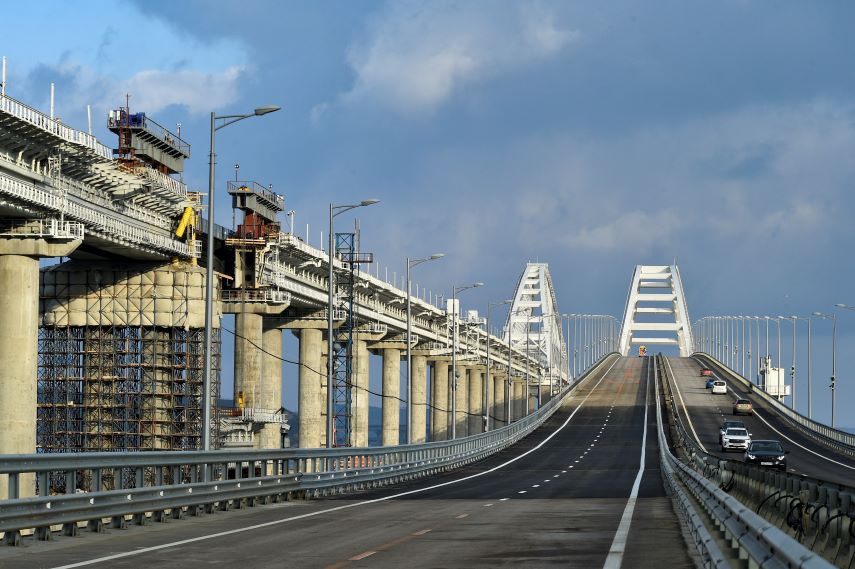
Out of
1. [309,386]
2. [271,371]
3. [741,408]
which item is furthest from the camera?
[741,408]

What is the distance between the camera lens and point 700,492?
26.8m

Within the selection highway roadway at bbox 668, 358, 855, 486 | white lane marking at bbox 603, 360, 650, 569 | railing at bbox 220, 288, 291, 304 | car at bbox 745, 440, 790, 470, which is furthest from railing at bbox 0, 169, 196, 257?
highway roadway at bbox 668, 358, 855, 486

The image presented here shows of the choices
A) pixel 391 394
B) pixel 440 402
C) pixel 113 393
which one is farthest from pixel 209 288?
pixel 440 402

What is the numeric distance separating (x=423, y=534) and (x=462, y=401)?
143 meters

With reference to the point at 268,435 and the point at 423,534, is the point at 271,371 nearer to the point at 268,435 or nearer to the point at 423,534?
the point at 268,435

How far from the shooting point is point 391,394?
401 ft

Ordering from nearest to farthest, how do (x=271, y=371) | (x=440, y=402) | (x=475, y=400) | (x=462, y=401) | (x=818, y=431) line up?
(x=271, y=371) → (x=818, y=431) → (x=440, y=402) → (x=462, y=401) → (x=475, y=400)

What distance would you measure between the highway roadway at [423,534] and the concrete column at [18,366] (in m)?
18.7

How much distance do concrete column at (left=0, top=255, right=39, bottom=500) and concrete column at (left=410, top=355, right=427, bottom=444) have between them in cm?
7479

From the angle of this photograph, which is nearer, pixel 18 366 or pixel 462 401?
pixel 18 366

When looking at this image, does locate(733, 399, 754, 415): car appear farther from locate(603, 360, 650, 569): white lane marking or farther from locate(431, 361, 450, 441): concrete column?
locate(603, 360, 650, 569): white lane marking

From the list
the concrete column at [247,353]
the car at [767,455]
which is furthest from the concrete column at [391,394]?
the car at [767,455]

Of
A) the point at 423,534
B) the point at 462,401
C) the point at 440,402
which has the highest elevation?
the point at 423,534

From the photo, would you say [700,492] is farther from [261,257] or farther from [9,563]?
[261,257]
